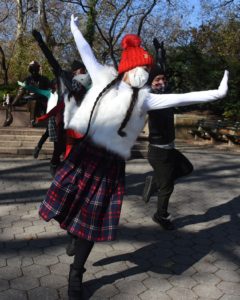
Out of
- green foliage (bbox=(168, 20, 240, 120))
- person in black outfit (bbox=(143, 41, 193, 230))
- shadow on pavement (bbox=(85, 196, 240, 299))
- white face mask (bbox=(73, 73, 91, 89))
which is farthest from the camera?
green foliage (bbox=(168, 20, 240, 120))

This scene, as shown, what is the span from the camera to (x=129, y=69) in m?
2.87

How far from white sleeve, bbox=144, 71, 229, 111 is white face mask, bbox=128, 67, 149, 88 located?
0.40 ft

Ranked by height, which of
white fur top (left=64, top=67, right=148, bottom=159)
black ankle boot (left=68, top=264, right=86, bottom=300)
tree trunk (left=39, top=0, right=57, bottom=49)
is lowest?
black ankle boot (left=68, top=264, right=86, bottom=300)

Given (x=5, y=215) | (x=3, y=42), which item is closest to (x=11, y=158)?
(x=5, y=215)

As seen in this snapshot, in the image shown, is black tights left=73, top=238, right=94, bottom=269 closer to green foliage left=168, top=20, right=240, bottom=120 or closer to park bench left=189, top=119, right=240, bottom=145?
park bench left=189, top=119, right=240, bottom=145

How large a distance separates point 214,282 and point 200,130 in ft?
37.3

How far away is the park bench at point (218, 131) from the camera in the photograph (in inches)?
535

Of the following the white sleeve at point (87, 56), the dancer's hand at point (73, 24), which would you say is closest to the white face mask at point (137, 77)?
the white sleeve at point (87, 56)

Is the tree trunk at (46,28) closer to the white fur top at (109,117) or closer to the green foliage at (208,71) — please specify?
the green foliage at (208,71)

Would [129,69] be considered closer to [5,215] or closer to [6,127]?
[5,215]

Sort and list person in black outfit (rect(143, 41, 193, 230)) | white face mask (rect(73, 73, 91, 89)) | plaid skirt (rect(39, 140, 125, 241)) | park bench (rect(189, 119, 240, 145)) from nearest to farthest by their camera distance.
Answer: plaid skirt (rect(39, 140, 125, 241)) < white face mask (rect(73, 73, 91, 89)) < person in black outfit (rect(143, 41, 193, 230)) < park bench (rect(189, 119, 240, 145))

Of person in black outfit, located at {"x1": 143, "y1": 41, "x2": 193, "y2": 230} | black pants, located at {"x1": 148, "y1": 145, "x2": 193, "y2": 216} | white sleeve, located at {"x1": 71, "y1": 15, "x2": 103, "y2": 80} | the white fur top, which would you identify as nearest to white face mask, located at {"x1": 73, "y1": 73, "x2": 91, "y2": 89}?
white sleeve, located at {"x1": 71, "y1": 15, "x2": 103, "y2": 80}

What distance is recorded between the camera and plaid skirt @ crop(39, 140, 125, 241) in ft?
9.68

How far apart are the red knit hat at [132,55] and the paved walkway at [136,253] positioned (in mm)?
1768
